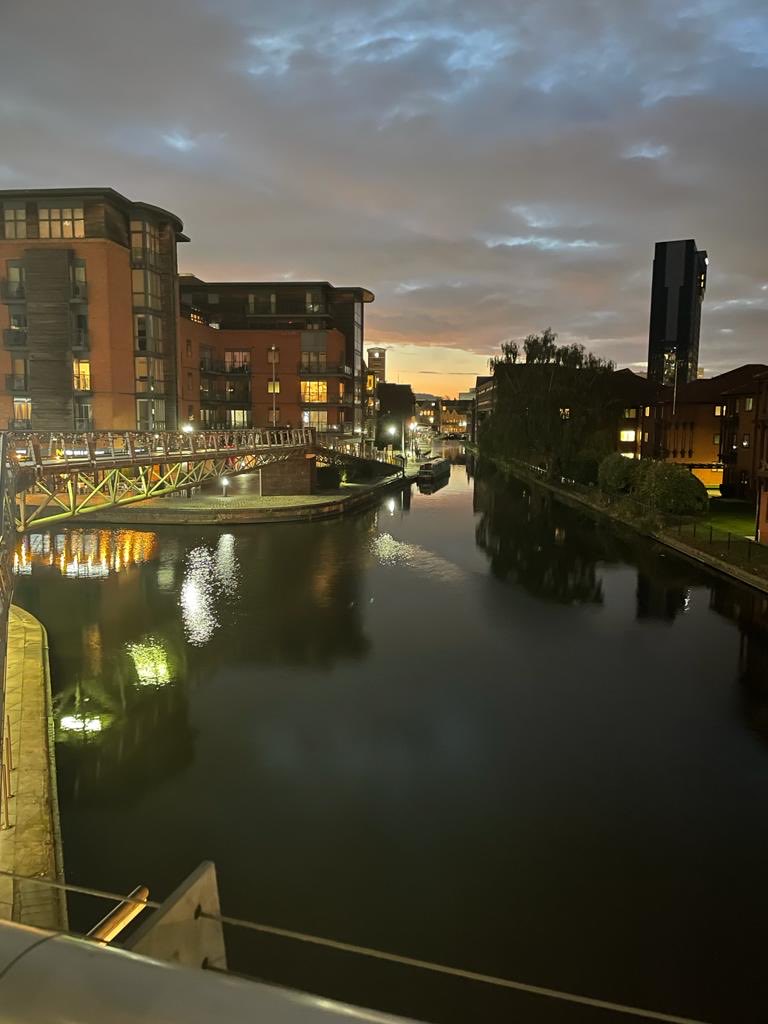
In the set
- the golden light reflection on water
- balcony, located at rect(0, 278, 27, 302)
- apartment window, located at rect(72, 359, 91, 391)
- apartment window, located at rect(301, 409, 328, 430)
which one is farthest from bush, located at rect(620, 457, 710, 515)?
balcony, located at rect(0, 278, 27, 302)

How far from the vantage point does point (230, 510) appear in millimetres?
41750

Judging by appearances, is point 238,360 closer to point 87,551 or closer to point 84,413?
point 84,413

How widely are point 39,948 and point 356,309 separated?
86.8 m

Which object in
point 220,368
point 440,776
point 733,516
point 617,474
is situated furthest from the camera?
point 220,368

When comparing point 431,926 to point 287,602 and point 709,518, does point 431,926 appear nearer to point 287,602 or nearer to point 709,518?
point 287,602

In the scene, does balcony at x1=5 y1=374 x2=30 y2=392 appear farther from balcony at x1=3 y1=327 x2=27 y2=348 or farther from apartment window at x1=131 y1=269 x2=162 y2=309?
apartment window at x1=131 y1=269 x2=162 y2=309

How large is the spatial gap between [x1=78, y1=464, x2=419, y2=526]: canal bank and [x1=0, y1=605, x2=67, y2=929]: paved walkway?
22.3 metres

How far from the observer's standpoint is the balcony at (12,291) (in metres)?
49.7

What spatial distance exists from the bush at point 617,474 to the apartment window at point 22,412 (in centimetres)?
4325

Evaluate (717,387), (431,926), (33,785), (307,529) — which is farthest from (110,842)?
(717,387)

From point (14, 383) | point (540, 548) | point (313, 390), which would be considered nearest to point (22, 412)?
point (14, 383)

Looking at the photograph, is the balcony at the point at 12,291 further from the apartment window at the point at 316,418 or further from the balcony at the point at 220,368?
the apartment window at the point at 316,418

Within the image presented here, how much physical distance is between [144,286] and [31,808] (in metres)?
49.9

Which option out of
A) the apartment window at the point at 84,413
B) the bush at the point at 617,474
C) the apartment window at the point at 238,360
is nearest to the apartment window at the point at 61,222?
the apartment window at the point at 84,413
